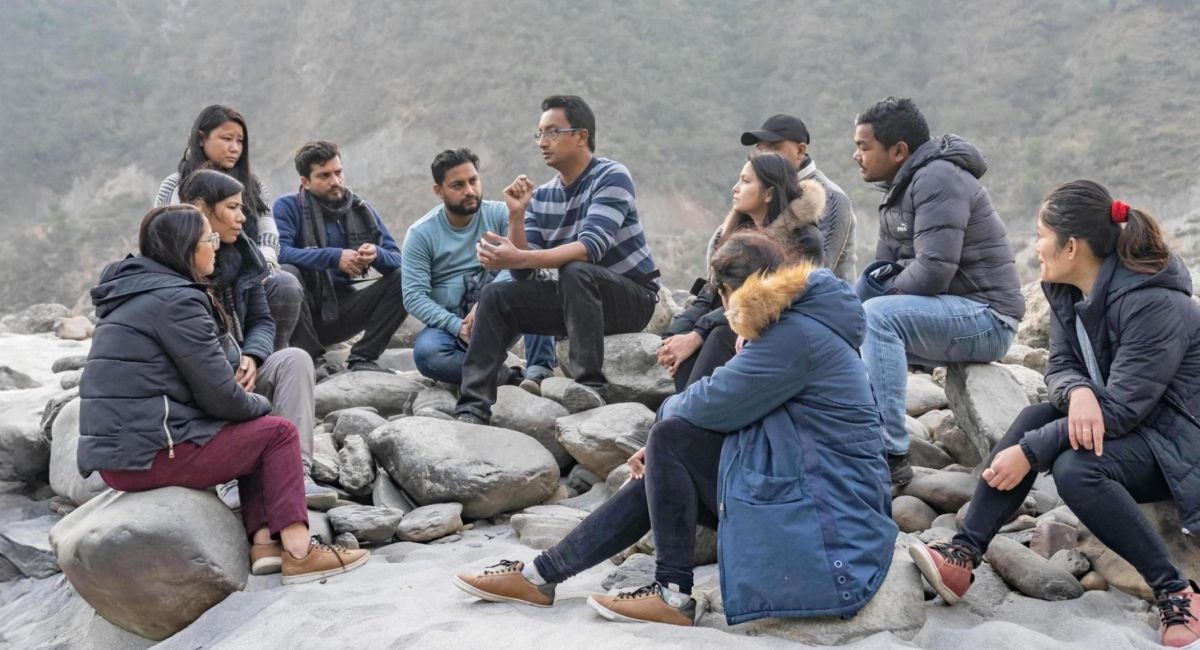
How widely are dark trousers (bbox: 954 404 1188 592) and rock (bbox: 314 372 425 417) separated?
353 centimetres

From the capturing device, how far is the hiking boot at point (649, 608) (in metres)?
3.38

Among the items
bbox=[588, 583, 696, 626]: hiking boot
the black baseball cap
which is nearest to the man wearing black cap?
the black baseball cap

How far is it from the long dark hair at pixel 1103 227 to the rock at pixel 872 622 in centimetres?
132

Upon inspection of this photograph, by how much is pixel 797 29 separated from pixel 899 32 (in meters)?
3.53

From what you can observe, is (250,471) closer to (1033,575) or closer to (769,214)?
(769,214)

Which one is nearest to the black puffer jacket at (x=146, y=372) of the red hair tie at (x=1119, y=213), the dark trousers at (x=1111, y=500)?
the dark trousers at (x=1111, y=500)

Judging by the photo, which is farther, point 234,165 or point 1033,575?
point 234,165

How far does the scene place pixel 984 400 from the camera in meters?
4.71

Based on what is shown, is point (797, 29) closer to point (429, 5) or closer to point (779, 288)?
point (429, 5)

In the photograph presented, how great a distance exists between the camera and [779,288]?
3.32 meters

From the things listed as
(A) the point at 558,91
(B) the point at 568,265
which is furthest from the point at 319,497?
(A) the point at 558,91

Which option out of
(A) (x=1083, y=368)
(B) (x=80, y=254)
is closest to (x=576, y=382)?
(A) (x=1083, y=368)

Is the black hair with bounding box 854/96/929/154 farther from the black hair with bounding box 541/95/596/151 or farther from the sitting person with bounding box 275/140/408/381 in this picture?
the sitting person with bounding box 275/140/408/381

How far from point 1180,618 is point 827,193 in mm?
2764
